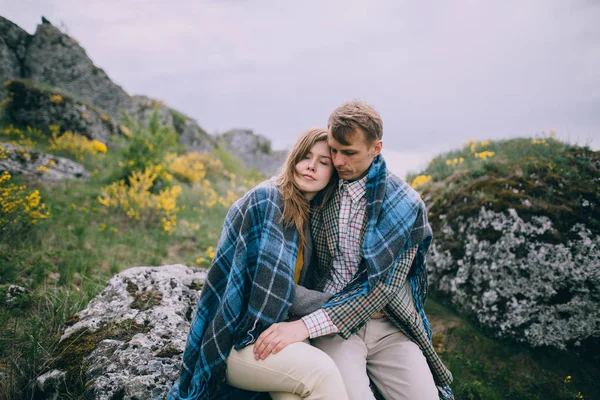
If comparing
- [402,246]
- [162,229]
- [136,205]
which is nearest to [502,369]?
[402,246]

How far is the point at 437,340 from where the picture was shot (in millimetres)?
3199

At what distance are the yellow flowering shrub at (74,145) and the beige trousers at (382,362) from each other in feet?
26.4

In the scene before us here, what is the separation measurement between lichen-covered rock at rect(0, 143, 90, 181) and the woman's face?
5.09m

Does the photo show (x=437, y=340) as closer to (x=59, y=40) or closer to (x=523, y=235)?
(x=523, y=235)

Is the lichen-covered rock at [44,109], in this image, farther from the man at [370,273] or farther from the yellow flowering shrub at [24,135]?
the man at [370,273]

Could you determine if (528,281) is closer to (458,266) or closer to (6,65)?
(458,266)

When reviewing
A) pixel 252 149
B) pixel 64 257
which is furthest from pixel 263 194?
pixel 252 149

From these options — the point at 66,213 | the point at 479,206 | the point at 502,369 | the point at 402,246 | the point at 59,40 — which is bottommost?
the point at 502,369

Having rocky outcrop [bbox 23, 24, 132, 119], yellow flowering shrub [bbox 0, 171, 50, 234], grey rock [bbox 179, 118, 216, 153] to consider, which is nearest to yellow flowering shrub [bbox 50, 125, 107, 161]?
rocky outcrop [bbox 23, 24, 132, 119]

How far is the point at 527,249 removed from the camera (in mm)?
3174

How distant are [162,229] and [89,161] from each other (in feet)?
12.9

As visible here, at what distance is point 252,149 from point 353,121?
17.5m

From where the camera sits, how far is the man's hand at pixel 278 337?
167cm

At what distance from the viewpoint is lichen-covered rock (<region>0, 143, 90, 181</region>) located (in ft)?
17.1
